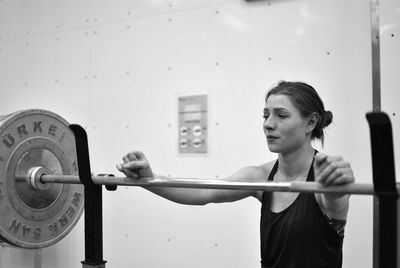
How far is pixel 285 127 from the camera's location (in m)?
1.39

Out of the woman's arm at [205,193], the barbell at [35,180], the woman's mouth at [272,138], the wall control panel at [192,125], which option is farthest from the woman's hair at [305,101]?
the barbell at [35,180]

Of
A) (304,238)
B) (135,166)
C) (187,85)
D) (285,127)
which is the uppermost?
(187,85)

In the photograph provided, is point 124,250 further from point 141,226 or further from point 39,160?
point 39,160

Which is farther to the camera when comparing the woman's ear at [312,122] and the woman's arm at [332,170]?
the woman's ear at [312,122]

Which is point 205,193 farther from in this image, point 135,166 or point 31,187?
point 31,187

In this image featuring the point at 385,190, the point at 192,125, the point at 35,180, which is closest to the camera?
the point at 385,190

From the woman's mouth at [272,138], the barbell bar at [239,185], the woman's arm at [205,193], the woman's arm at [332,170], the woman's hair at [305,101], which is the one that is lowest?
the woman's arm at [205,193]

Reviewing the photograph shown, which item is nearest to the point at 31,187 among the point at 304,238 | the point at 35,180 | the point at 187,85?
the point at 35,180

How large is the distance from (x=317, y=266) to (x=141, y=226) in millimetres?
1152

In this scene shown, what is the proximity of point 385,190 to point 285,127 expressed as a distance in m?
0.53

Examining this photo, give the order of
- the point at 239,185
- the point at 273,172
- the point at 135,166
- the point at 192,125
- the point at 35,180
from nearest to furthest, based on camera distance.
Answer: the point at 239,185 → the point at 135,166 → the point at 273,172 → the point at 35,180 → the point at 192,125

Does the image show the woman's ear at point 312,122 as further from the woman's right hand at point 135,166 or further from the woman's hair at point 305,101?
the woman's right hand at point 135,166

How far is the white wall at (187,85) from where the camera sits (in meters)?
1.73

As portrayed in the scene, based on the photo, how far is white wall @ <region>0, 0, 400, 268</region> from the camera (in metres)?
1.73
